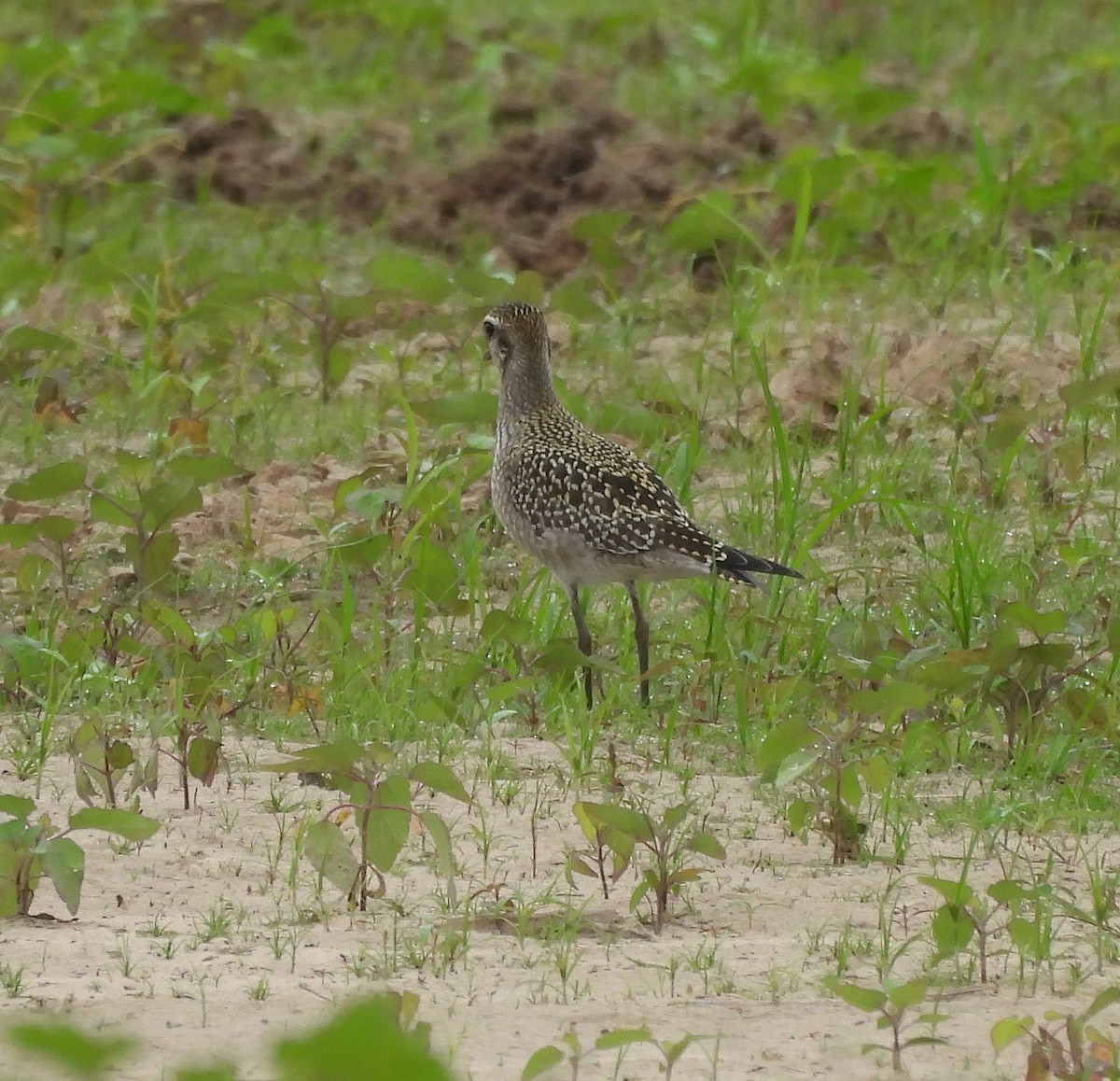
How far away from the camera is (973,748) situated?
17.5 ft

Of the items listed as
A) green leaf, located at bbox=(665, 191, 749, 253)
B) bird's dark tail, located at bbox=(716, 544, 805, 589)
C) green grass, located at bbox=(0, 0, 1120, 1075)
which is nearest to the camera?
green grass, located at bbox=(0, 0, 1120, 1075)

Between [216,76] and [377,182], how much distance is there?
83.0 inches

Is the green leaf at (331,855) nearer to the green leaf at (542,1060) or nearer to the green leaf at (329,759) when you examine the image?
the green leaf at (329,759)

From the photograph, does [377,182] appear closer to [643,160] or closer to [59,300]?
[643,160]

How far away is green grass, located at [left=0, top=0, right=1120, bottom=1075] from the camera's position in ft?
17.8

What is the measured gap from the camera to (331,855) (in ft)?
13.8

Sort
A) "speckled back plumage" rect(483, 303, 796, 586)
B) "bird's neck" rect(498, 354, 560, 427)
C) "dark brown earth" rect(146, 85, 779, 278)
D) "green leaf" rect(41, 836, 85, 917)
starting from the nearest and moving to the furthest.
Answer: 1. "green leaf" rect(41, 836, 85, 917)
2. "speckled back plumage" rect(483, 303, 796, 586)
3. "bird's neck" rect(498, 354, 560, 427)
4. "dark brown earth" rect(146, 85, 779, 278)

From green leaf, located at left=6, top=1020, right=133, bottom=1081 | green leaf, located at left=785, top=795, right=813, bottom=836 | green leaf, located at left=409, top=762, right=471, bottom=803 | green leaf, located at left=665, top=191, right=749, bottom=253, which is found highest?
green leaf, located at left=665, top=191, right=749, bottom=253

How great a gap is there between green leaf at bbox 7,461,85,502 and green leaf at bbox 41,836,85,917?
1932 millimetres

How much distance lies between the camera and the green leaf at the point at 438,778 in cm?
425

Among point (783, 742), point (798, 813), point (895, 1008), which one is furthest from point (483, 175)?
point (895, 1008)

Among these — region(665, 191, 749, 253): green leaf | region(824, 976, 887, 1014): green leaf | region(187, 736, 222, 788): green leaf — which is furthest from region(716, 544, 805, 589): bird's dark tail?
region(665, 191, 749, 253): green leaf

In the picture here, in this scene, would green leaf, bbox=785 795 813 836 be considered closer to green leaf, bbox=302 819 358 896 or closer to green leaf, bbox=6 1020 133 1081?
green leaf, bbox=302 819 358 896

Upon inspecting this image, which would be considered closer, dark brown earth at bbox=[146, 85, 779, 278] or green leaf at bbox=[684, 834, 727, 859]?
green leaf at bbox=[684, 834, 727, 859]
